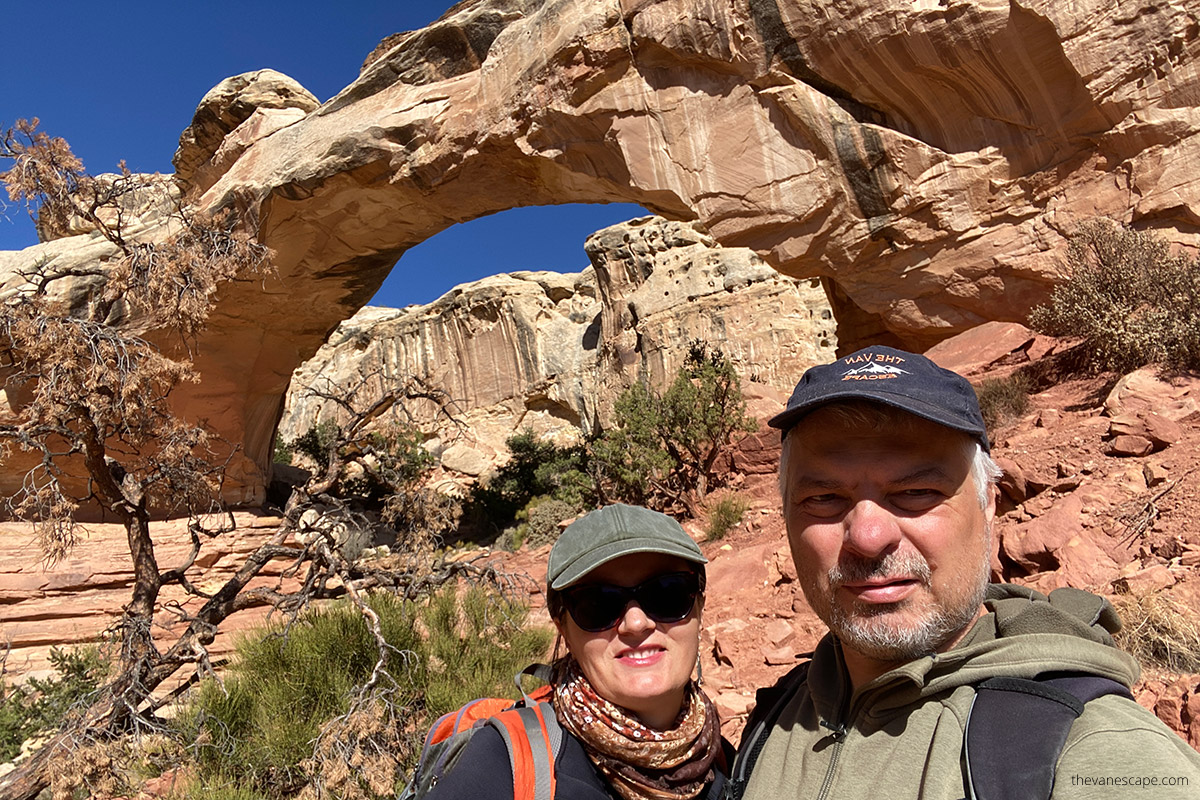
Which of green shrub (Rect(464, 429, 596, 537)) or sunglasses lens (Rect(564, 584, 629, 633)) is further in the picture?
green shrub (Rect(464, 429, 596, 537))

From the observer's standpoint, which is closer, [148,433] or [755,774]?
[755,774]

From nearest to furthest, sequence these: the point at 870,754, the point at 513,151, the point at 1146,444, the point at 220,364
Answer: the point at 870,754, the point at 1146,444, the point at 513,151, the point at 220,364

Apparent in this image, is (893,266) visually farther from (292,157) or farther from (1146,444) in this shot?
(292,157)

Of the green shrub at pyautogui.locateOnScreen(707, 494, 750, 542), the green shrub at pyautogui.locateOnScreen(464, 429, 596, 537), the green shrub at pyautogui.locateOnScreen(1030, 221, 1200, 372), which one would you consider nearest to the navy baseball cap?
the green shrub at pyautogui.locateOnScreen(1030, 221, 1200, 372)

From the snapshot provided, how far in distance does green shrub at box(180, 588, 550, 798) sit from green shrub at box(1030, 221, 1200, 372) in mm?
5095

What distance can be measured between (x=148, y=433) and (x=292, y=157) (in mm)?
5474

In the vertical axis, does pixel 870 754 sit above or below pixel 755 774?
above

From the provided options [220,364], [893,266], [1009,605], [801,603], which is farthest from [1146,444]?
[220,364]

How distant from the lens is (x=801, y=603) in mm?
4969

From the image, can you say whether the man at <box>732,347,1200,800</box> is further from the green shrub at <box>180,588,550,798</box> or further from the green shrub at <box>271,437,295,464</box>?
the green shrub at <box>271,437,295,464</box>

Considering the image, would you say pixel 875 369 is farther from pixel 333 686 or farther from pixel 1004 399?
pixel 1004 399

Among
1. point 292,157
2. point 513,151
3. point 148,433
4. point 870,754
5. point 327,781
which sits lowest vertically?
point 327,781

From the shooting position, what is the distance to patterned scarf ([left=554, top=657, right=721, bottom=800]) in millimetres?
1369

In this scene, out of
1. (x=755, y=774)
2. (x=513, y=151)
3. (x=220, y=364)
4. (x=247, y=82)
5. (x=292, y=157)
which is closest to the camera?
(x=755, y=774)
